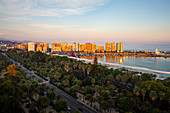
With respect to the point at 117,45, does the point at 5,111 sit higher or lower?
lower

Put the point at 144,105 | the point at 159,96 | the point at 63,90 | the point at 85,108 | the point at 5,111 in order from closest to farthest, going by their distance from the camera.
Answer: the point at 5,111 → the point at 144,105 → the point at 159,96 → the point at 85,108 → the point at 63,90

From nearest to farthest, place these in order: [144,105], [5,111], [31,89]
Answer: [5,111] → [144,105] → [31,89]

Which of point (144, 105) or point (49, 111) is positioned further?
point (49, 111)

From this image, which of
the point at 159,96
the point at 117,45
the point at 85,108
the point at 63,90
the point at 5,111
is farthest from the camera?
the point at 117,45

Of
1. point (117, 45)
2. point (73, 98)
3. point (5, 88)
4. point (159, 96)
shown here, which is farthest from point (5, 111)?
point (117, 45)

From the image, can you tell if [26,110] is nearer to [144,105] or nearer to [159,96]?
[144,105]

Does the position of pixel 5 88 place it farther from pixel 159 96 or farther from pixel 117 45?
pixel 117 45

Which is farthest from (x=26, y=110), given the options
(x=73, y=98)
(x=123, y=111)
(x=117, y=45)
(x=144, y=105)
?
(x=117, y=45)

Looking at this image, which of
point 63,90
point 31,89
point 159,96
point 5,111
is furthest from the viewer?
point 63,90

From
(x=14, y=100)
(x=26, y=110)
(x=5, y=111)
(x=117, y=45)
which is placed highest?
(x=117, y=45)
